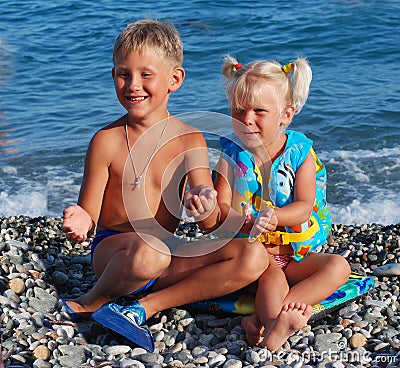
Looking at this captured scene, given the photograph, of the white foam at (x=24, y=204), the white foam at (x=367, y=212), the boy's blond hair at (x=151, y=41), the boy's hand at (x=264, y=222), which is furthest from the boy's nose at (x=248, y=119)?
the white foam at (x=24, y=204)

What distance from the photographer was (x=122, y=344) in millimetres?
3402

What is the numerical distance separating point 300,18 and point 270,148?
9.61 m

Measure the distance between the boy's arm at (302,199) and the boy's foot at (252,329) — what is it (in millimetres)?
500

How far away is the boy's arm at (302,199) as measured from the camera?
3.65 m

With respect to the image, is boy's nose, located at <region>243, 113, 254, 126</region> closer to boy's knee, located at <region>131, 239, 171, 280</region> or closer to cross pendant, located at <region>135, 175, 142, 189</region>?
cross pendant, located at <region>135, 175, 142, 189</region>

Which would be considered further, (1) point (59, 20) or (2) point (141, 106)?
(1) point (59, 20)

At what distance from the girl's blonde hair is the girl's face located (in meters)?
0.03

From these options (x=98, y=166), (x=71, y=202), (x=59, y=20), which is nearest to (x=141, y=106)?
(x=98, y=166)

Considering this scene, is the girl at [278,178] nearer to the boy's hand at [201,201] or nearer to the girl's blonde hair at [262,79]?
the girl's blonde hair at [262,79]

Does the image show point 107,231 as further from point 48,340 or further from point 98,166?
point 48,340

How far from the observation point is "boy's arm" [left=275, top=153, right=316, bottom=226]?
365 centimetres

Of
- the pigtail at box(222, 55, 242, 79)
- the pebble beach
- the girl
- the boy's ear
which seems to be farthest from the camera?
the pigtail at box(222, 55, 242, 79)

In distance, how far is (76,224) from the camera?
345 cm

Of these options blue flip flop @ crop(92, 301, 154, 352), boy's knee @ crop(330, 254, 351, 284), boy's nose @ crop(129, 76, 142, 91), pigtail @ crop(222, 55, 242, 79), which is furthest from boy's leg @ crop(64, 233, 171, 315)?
pigtail @ crop(222, 55, 242, 79)
